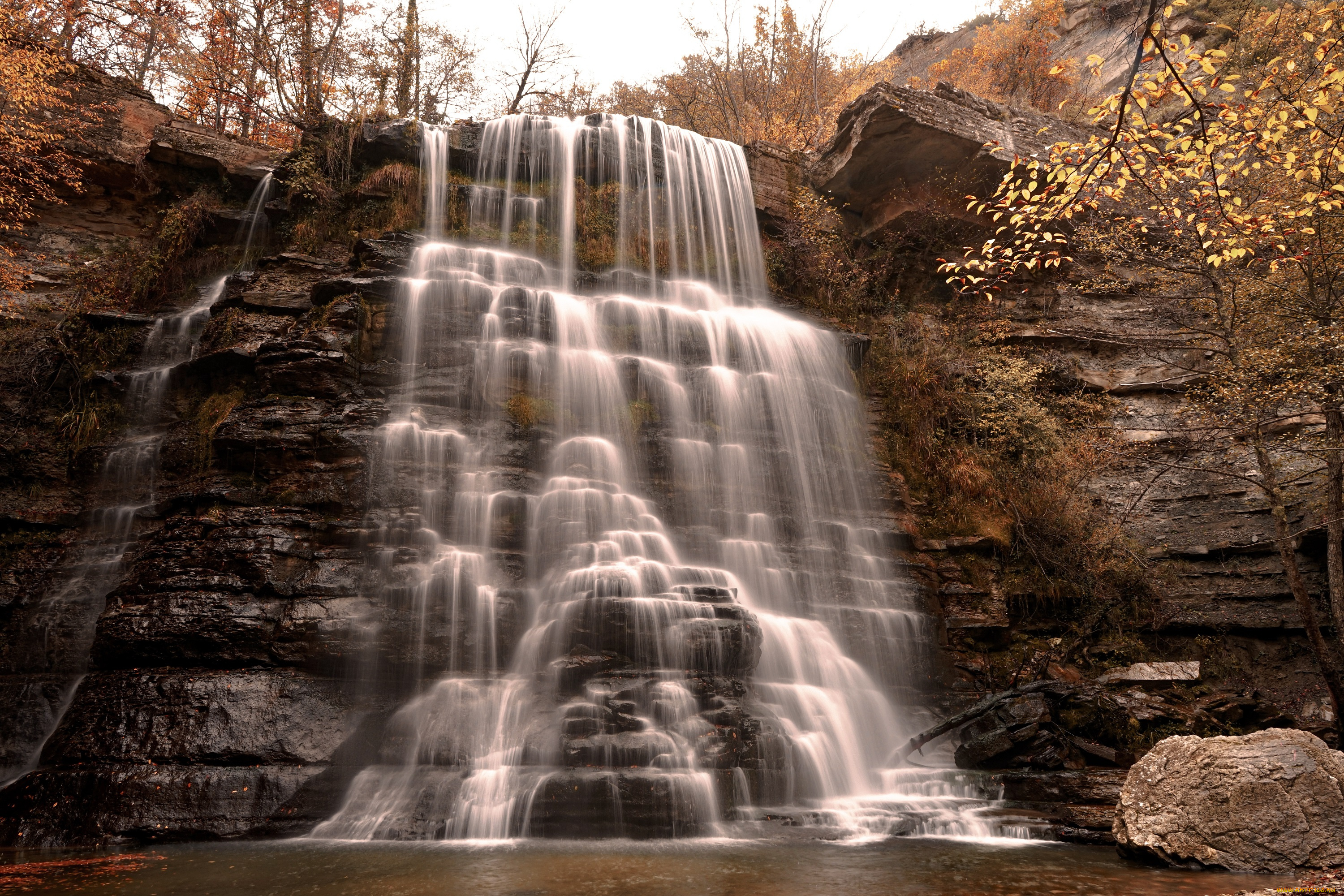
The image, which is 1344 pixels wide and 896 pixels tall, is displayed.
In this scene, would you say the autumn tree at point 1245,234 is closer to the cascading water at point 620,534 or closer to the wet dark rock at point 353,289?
the cascading water at point 620,534

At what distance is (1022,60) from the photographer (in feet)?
90.7

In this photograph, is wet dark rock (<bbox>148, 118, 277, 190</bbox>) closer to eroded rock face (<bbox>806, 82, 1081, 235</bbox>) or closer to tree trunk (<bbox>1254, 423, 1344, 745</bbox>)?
eroded rock face (<bbox>806, 82, 1081, 235</bbox>)

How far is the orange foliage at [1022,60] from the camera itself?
90.2 feet

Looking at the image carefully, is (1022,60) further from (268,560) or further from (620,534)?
(268,560)

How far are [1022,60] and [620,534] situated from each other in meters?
26.6

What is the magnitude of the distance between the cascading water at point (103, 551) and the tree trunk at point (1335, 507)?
1645cm

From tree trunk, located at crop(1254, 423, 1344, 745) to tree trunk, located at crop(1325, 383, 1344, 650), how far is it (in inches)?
21.8

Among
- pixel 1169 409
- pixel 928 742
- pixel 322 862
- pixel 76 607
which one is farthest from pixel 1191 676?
pixel 76 607

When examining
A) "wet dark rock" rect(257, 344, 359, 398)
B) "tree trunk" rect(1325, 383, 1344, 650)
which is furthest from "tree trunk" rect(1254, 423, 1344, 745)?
"wet dark rock" rect(257, 344, 359, 398)

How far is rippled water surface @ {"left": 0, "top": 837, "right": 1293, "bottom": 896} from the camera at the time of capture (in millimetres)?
5523

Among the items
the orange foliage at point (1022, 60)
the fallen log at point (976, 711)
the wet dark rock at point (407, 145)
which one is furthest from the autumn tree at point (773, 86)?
the fallen log at point (976, 711)

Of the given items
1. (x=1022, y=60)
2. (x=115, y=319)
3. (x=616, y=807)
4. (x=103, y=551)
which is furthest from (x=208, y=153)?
(x=1022, y=60)

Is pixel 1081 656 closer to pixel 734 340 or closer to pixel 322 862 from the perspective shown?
pixel 734 340

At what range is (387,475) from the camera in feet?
34.5
